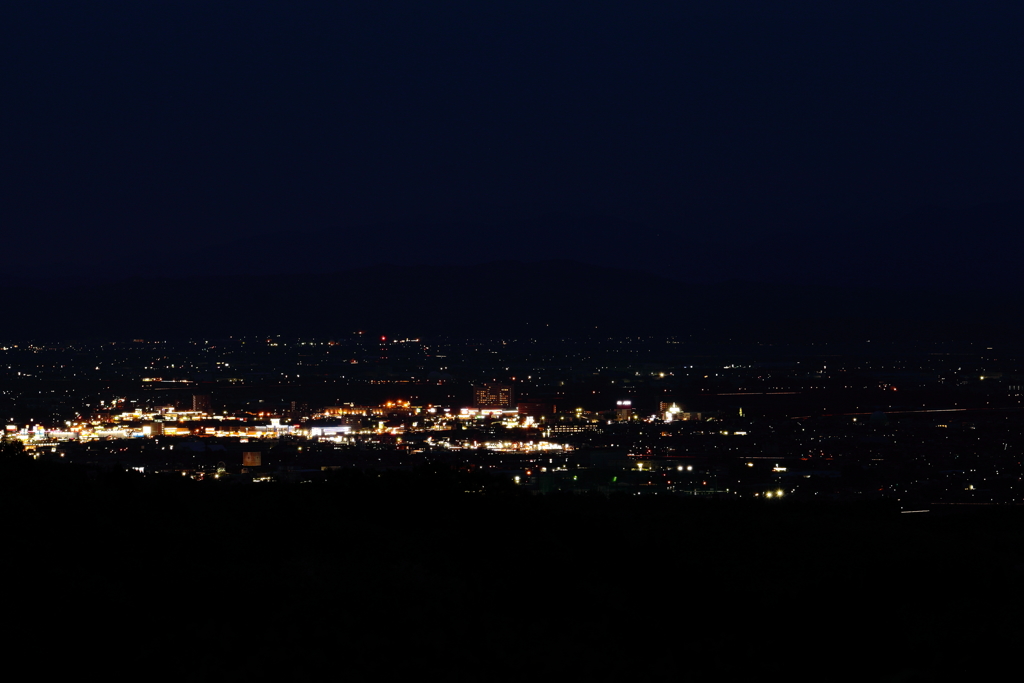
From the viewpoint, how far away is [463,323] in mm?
66750

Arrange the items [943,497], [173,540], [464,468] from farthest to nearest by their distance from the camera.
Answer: [943,497], [464,468], [173,540]


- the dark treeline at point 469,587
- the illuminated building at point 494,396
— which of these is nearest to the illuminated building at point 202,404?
the illuminated building at point 494,396

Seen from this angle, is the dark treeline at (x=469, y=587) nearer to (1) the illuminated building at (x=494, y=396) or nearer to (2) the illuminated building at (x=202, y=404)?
(1) the illuminated building at (x=494, y=396)

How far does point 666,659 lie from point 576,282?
68244 mm

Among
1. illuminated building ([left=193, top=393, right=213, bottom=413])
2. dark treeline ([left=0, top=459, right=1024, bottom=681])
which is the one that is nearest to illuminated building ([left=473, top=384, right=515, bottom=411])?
illuminated building ([left=193, top=393, right=213, bottom=413])

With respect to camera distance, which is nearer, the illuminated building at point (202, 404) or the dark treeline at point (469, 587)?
the dark treeline at point (469, 587)

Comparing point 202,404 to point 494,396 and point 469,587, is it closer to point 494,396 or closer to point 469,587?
point 494,396

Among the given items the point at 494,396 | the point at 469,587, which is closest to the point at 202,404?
the point at 494,396

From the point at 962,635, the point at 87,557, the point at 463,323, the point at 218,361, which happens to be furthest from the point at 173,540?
the point at 463,323

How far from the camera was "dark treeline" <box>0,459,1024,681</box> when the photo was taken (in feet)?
23.9

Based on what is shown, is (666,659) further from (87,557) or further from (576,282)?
(576,282)

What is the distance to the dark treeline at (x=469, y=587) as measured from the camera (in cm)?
730

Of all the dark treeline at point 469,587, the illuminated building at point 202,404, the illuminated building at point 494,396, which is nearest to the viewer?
the dark treeline at point 469,587

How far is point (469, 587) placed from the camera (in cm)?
891
